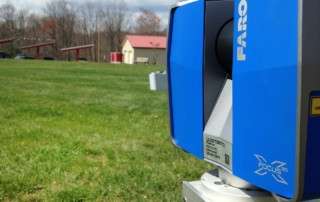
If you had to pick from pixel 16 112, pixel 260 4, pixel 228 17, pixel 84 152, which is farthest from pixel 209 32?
pixel 16 112

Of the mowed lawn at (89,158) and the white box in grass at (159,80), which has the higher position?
the white box in grass at (159,80)

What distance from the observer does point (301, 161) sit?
1.37 m

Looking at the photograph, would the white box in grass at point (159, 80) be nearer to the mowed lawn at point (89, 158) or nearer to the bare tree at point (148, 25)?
the mowed lawn at point (89, 158)

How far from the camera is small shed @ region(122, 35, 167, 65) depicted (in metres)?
84.8

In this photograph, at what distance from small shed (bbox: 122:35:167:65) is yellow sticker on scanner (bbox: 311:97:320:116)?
81.7m

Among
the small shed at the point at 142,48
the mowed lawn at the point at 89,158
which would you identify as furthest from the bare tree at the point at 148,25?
the mowed lawn at the point at 89,158

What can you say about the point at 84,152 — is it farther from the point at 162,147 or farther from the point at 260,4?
the point at 260,4

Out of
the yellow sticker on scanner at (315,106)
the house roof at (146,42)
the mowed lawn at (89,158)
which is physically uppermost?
the house roof at (146,42)

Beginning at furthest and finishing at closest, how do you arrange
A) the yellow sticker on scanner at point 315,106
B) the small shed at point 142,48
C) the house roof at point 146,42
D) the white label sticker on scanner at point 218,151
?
the house roof at point 146,42
the small shed at point 142,48
the white label sticker on scanner at point 218,151
the yellow sticker on scanner at point 315,106

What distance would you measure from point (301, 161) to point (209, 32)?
57 cm

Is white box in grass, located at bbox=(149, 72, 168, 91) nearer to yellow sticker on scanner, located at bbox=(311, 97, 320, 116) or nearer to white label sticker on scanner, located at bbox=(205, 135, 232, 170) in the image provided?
white label sticker on scanner, located at bbox=(205, 135, 232, 170)

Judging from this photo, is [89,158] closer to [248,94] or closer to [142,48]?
[248,94]

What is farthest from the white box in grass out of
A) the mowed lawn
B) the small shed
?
the small shed

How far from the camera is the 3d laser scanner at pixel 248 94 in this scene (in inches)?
52.7
